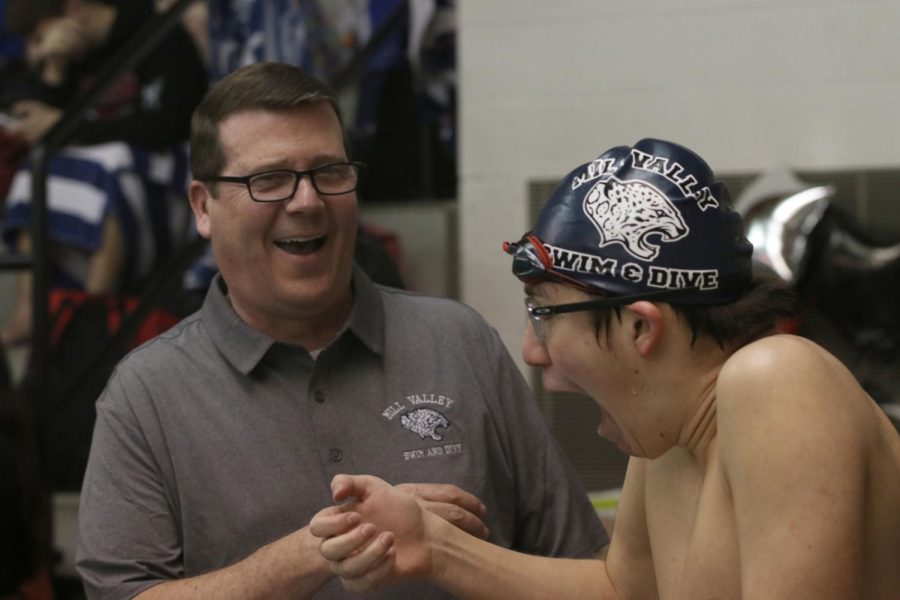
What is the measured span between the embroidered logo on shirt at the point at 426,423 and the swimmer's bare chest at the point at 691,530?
46 cm

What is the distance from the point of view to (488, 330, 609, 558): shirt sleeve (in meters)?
2.55

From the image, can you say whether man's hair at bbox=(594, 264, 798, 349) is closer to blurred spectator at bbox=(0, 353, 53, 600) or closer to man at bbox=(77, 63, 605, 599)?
man at bbox=(77, 63, 605, 599)

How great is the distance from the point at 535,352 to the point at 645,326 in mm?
226

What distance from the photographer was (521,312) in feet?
17.4

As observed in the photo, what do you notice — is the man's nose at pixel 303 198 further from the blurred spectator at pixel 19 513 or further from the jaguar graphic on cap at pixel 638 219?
the blurred spectator at pixel 19 513

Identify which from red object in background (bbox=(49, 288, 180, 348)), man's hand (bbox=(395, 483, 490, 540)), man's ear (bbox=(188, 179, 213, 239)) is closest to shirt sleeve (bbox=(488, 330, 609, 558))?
man's hand (bbox=(395, 483, 490, 540))

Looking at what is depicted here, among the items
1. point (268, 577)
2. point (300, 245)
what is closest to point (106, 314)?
point (300, 245)

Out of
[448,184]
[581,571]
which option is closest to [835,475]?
[581,571]

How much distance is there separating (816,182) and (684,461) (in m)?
3.12

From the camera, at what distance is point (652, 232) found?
6.00ft

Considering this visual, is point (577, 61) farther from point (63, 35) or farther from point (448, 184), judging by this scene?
point (63, 35)

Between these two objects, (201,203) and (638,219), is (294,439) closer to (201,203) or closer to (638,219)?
(201,203)

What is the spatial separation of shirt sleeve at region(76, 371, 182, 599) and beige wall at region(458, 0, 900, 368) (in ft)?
10.0

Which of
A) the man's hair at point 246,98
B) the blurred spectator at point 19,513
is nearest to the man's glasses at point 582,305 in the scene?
the man's hair at point 246,98
